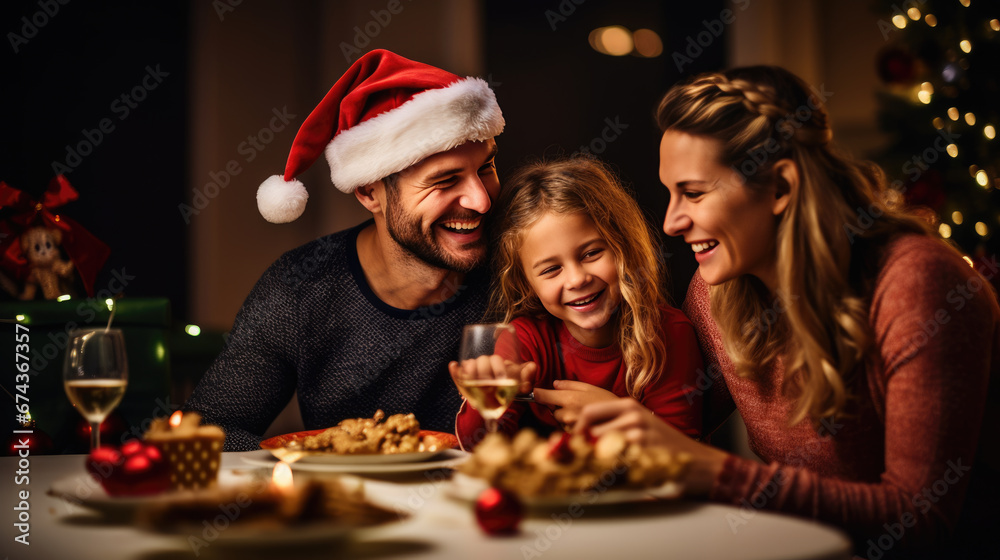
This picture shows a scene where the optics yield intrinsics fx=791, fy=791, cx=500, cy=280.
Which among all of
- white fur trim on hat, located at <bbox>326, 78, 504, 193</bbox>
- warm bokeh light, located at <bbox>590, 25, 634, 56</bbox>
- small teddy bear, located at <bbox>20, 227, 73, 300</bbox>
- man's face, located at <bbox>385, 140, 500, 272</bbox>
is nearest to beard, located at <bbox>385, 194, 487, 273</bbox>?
man's face, located at <bbox>385, 140, 500, 272</bbox>

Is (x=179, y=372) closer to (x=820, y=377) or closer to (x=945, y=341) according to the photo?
(x=820, y=377)

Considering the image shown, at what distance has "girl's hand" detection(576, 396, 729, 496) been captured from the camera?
1.00 meters

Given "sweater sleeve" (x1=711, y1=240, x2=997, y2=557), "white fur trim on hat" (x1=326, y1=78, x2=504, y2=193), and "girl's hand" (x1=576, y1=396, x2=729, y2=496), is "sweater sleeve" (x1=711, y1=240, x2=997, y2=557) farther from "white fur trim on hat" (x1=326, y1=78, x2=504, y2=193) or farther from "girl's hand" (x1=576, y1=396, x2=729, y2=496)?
"white fur trim on hat" (x1=326, y1=78, x2=504, y2=193)

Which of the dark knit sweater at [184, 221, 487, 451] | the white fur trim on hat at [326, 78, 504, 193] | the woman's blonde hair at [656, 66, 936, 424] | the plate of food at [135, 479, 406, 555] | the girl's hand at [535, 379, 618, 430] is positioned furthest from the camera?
the dark knit sweater at [184, 221, 487, 451]

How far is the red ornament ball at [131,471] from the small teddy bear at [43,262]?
6.94ft

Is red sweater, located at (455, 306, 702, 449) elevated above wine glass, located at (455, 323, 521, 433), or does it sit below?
below

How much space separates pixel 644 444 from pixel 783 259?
497 millimetres

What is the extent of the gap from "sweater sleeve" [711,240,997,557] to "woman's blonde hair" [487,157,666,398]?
64cm

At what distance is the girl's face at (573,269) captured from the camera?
5.95ft

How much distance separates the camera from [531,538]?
2.70 ft

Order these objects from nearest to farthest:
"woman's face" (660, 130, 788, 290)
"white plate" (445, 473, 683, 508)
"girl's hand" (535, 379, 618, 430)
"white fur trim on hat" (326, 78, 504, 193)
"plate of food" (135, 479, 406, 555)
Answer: "plate of food" (135, 479, 406, 555), "white plate" (445, 473, 683, 508), "woman's face" (660, 130, 788, 290), "girl's hand" (535, 379, 618, 430), "white fur trim on hat" (326, 78, 504, 193)

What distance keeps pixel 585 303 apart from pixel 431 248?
0.48 m

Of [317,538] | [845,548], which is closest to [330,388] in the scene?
[317,538]

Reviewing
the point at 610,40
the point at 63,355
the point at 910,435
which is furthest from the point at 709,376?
the point at 610,40
